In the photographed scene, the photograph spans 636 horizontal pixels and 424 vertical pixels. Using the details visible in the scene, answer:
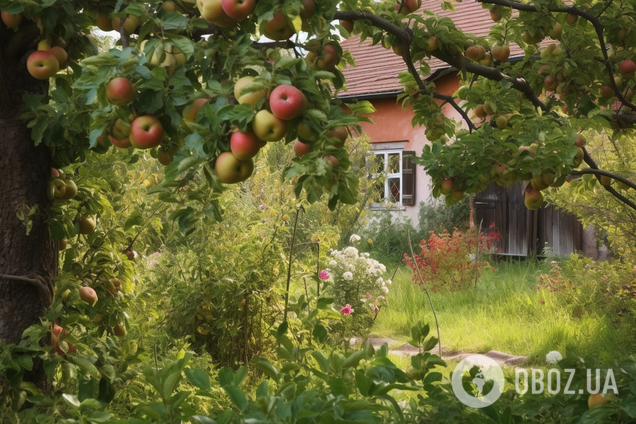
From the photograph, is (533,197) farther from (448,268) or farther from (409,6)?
(448,268)

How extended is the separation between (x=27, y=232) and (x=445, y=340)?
4.79 meters

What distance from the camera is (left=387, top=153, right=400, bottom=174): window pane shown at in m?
12.4

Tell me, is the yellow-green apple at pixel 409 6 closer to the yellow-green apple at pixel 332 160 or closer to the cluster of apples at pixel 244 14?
the cluster of apples at pixel 244 14

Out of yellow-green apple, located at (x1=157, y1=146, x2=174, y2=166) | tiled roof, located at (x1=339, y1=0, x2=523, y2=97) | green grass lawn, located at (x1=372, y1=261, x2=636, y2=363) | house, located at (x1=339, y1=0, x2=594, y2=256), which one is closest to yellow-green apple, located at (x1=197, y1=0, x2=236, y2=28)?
yellow-green apple, located at (x1=157, y1=146, x2=174, y2=166)

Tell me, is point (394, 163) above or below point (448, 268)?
above

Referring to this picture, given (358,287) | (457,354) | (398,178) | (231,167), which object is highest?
(398,178)

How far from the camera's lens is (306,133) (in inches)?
55.2

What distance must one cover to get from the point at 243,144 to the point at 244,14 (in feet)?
1.00

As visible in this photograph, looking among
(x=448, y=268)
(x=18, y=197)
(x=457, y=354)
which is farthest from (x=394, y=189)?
(x=18, y=197)

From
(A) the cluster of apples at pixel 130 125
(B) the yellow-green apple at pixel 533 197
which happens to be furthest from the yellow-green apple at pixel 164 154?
(B) the yellow-green apple at pixel 533 197

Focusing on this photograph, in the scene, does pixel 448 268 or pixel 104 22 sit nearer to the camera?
pixel 104 22

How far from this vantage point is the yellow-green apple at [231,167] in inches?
54.1

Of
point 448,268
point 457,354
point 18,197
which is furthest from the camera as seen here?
point 448,268

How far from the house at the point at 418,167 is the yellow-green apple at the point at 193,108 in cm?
889
